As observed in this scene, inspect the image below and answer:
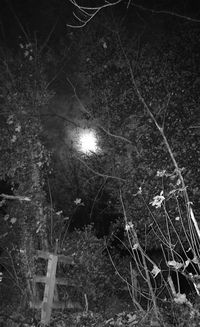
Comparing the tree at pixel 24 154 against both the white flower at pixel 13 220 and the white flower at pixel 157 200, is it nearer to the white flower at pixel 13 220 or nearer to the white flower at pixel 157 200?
the white flower at pixel 13 220

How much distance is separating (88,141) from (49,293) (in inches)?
272

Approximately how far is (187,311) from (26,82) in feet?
29.1

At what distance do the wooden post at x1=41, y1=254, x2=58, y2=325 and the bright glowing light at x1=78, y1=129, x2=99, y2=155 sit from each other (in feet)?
19.7

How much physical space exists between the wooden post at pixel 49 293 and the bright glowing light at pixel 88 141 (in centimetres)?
601

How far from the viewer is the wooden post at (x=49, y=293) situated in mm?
6285

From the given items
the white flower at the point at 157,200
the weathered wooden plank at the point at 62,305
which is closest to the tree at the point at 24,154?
the weathered wooden plank at the point at 62,305

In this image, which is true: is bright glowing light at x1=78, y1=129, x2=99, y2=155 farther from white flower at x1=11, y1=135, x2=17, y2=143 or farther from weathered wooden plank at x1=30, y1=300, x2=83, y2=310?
weathered wooden plank at x1=30, y1=300, x2=83, y2=310

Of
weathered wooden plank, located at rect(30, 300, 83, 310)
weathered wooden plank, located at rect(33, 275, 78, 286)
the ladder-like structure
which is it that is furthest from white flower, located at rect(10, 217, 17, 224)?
weathered wooden plank, located at rect(30, 300, 83, 310)

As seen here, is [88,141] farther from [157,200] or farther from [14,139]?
[157,200]

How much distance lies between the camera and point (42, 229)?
8.99m

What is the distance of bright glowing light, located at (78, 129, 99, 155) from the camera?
12086mm

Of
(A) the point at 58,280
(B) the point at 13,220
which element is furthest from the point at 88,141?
(A) the point at 58,280

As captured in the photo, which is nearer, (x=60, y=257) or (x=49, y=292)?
(x=49, y=292)

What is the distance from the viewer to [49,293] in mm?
6469
